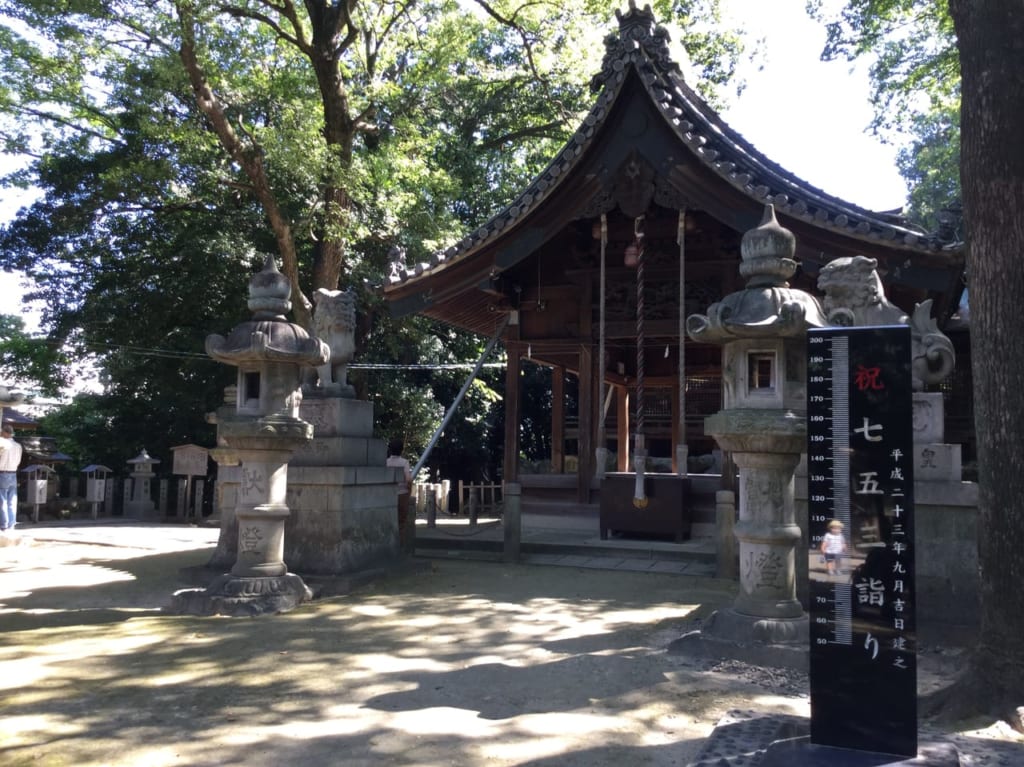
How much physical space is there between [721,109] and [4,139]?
59.8 ft

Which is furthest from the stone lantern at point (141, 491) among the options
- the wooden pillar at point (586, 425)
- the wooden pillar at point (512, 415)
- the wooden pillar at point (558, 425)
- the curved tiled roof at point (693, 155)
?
the curved tiled roof at point (693, 155)

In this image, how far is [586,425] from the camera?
13.0 m

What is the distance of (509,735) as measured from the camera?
4.18 metres

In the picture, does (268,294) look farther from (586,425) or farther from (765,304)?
(586,425)

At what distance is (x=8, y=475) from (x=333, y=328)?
7768mm

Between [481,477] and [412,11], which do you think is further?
[481,477]

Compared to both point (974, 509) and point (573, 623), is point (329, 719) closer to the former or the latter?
point (573, 623)

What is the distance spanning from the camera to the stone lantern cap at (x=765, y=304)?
5699 millimetres

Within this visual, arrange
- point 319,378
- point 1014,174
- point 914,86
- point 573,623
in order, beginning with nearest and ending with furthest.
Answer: point 1014,174
point 573,623
point 319,378
point 914,86

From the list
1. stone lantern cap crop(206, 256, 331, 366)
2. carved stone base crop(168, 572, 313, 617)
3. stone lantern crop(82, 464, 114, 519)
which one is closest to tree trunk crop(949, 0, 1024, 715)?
carved stone base crop(168, 572, 313, 617)

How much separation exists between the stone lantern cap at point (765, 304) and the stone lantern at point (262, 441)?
156 inches

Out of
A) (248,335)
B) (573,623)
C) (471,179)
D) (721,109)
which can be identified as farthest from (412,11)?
(573,623)

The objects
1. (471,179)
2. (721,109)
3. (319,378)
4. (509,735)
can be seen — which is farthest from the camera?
(721,109)

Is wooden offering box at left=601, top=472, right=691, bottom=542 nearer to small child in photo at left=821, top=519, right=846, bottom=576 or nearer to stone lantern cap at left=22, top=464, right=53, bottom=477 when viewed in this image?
small child in photo at left=821, top=519, right=846, bottom=576
